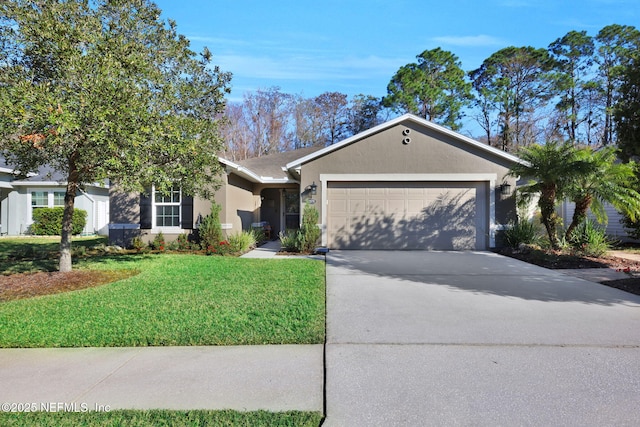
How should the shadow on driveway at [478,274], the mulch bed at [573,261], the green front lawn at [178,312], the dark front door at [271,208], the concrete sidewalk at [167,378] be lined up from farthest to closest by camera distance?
the dark front door at [271,208], the mulch bed at [573,261], the shadow on driveway at [478,274], the green front lawn at [178,312], the concrete sidewalk at [167,378]

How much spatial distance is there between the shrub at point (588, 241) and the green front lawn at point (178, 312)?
308 inches

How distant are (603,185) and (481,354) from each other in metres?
8.66

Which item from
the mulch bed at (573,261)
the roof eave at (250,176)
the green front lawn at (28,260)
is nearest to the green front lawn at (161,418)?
the green front lawn at (28,260)

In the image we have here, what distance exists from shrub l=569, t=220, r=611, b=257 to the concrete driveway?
4041 millimetres

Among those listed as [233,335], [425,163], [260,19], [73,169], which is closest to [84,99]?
[73,169]

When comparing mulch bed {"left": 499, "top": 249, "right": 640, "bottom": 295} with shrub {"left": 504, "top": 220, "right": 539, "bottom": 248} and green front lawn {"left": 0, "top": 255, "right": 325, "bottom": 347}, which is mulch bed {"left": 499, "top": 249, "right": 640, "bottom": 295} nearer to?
shrub {"left": 504, "top": 220, "right": 539, "bottom": 248}

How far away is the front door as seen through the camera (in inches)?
644

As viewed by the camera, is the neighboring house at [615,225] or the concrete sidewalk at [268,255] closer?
the concrete sidewalk at [268,255]

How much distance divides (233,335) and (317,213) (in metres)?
7.76

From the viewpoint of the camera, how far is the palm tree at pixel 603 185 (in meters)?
9.66

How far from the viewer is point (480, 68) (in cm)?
3058

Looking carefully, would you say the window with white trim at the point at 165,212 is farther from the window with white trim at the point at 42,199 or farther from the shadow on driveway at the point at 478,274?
the window with white trim at the point at 42,199

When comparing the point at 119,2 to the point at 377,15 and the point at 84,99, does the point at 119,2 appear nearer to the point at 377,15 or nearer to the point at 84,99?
the point at 84,99

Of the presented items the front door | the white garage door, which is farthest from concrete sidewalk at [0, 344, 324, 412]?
the front door
